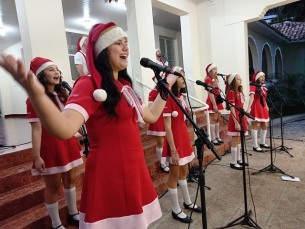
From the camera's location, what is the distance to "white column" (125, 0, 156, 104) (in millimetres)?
4613

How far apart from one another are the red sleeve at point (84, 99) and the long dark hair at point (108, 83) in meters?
0.06

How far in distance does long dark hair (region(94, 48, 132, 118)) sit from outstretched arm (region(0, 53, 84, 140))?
9.7 inches

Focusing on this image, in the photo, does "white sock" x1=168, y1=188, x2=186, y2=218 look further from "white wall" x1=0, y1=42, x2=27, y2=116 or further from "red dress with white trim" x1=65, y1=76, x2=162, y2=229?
"white wall" x1=0, y1=42, x2=27, y2=116

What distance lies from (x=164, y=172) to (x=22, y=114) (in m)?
7.51

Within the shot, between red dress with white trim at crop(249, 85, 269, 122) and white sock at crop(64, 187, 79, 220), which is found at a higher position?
red dress with white trim at crop(249, 85, 269, 122)

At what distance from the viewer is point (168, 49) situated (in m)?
9.37

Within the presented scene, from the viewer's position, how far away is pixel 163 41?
9.02 m

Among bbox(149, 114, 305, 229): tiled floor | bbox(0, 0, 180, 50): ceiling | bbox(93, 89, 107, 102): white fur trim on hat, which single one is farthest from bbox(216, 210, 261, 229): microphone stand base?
bbox(0, 0, 180, 50): ceiling

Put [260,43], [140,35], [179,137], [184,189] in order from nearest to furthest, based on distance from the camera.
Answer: [179,137] → [184,189] → [140,35] → [260,43]

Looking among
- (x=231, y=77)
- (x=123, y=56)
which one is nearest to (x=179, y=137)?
(x=123, y=56)

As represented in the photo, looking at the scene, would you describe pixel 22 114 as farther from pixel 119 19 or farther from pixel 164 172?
pixel 164 172

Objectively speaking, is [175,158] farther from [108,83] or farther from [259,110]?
[259,110]

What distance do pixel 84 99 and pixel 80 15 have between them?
6.60 metres

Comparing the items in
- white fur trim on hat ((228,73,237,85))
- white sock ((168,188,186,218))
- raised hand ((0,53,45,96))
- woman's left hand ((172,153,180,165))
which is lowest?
white sock ((168,188,186,218))
